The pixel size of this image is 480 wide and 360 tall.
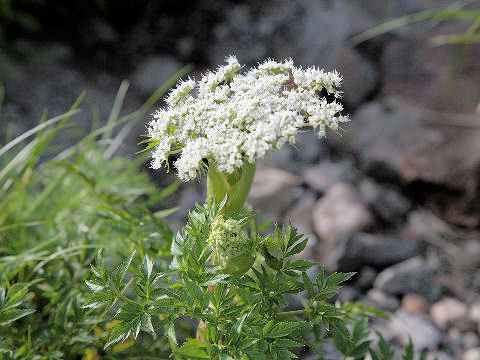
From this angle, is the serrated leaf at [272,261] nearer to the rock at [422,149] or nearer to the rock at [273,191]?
the rock at [273,191]

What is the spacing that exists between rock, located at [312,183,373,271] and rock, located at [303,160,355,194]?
78 millimetres

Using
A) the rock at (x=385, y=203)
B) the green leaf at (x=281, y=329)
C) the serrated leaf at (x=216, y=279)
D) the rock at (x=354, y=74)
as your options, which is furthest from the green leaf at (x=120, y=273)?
the rock at (x=354, y=74)

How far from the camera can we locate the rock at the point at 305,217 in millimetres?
2086

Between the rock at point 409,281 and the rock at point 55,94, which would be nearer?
the rock at point 409,281

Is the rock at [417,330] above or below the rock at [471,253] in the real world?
→ below

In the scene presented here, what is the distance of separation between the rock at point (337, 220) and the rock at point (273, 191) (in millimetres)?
181

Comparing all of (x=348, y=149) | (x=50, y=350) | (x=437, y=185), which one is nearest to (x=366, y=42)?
(x=348, y=149)

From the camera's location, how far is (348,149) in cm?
266

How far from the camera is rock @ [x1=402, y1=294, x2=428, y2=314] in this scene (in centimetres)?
186

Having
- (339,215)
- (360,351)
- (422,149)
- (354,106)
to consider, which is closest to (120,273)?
(360,351)

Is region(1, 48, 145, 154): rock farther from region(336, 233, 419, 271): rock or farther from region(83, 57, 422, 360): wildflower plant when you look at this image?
region(83, 57, 422, 360): wildflower plant

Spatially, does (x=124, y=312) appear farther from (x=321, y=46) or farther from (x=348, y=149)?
(x=321, y=46)

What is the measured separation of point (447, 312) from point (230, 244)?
1516 mm

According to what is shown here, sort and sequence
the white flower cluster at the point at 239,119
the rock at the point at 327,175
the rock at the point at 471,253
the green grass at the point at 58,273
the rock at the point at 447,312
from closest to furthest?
the white flower cluster at the point at 239,119 → the green grass at the point at 58,273 → the rock at the point at 447,312 → the rock at the point at 471,253 → the rock at the point at 327,175
